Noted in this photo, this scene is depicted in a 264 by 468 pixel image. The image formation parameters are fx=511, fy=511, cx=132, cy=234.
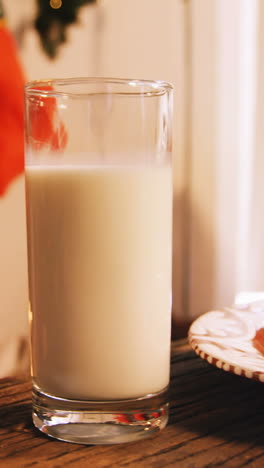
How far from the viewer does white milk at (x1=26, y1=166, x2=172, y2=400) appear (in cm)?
41

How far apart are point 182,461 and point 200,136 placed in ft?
6.46

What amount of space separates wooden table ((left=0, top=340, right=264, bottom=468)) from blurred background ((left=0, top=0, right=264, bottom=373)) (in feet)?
4.80

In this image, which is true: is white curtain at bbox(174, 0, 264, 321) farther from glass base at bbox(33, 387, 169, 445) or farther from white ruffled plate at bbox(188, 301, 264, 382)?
glass base at bbox(33, 387, 169, 445)

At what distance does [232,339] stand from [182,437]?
0.16m

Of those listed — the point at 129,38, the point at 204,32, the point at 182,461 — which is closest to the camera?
the point at 182,461

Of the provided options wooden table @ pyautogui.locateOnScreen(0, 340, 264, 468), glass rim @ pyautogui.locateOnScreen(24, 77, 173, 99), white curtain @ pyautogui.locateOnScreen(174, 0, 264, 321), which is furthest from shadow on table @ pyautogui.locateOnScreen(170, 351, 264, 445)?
white curtain @ pyautogui.locateOnScreen(174, 0, 264, 321)

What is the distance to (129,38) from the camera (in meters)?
1.94

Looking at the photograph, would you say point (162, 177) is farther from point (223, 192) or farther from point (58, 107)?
point (223, 192)

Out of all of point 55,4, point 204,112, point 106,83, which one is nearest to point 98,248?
point 106,83

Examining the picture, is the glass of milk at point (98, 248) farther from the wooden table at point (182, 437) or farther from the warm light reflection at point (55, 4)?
the warm light reflection at point (55, 4)

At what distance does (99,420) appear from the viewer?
0.42 meters

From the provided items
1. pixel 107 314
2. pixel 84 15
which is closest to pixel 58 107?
pixel 107 314

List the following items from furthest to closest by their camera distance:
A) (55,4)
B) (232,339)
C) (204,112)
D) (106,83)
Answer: (204,112) < (55,4) < (232,339) < (106,83)

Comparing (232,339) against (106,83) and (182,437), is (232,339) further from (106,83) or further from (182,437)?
(106,83)
